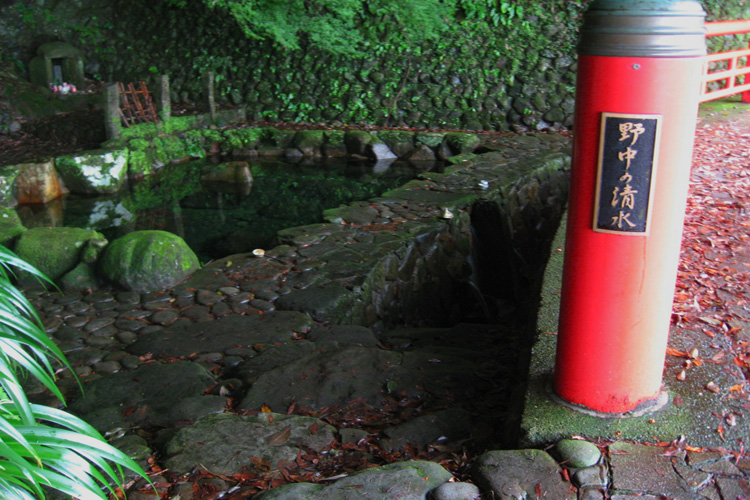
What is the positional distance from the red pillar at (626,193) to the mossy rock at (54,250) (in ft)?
13.1

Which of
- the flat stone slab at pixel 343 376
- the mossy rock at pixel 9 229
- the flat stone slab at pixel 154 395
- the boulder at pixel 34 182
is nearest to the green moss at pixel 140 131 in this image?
the boulder at pixel 34 182

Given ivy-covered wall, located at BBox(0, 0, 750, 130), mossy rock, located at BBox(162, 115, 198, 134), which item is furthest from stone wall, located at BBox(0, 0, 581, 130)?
mossy rock, located at BBox(162, 115, 198, 134)

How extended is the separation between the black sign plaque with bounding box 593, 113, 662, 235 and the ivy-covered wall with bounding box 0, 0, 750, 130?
30.1ft

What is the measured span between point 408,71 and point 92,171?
6.02 m

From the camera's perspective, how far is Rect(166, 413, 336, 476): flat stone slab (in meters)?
2.44

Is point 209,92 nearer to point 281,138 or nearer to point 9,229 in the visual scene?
point 281,138

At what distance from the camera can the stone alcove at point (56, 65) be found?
13.8 meters

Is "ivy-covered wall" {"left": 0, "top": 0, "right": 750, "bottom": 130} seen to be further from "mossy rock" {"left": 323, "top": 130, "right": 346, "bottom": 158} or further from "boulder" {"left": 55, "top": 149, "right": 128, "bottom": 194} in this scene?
"boulder" {"left": 55, "top": 149, "right": 128, "bottom": 194}

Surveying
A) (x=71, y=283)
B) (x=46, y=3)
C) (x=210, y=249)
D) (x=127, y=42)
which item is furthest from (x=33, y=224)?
(x=46, y=3)

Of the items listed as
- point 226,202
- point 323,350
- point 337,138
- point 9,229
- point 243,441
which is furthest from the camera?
point 337,138

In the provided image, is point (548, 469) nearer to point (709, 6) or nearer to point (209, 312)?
point (209, 312)

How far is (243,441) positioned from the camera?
2594mm

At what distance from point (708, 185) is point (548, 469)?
4.40 m

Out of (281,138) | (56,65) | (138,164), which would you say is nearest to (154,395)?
(138,164)
